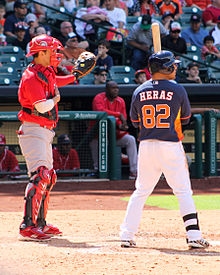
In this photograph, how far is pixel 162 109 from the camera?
4.70 m

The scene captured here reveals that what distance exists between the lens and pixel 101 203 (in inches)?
322

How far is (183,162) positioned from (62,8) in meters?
9.51

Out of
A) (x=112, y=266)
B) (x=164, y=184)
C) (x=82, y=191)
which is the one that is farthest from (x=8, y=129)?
(x=112, y=266)

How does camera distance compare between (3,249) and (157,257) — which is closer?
(157,257)

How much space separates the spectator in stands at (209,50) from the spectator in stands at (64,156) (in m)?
4.36

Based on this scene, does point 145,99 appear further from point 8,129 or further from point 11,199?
point 8,129

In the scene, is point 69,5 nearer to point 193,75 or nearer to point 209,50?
point 209,50

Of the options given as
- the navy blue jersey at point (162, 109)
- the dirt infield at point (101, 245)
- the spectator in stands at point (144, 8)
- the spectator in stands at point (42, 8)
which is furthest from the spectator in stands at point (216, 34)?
the navy blue jersey at point (162, 109)

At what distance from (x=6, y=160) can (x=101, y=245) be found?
19.3 ft

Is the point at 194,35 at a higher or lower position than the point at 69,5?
lower

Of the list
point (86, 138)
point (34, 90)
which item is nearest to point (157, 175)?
point (34, 90)

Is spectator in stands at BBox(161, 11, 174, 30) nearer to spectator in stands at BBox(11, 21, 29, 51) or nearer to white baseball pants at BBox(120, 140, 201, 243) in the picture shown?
spectator in stands at BBox(11, 21, 29, 51)

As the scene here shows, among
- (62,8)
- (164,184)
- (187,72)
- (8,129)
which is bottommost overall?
(164,184)

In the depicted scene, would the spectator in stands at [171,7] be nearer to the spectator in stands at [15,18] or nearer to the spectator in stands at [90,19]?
the spectator in stands at [90,19]
